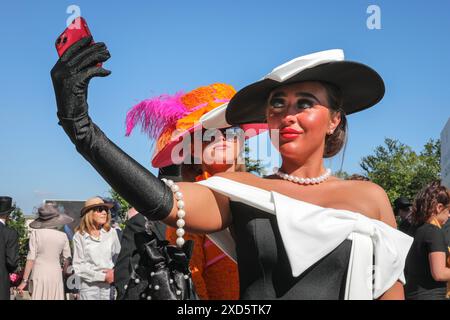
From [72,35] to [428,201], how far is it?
4.10m

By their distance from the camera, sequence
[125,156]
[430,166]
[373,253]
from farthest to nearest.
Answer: [430,166], [373,253], [125,156]

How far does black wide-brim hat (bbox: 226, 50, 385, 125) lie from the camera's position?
2191 millimetres

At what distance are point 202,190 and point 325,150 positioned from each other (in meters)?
0.65

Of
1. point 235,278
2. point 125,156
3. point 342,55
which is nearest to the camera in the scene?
point 125,156

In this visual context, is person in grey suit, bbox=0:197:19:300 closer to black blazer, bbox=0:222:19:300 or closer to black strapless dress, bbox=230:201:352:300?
black blazer, bbox=0:222:19:300

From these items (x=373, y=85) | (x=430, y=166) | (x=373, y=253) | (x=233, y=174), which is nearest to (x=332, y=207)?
(x=373, y=253)

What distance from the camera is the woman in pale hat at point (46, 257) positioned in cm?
731

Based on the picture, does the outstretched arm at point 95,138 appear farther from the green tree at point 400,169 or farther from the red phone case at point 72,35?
the green tree at point 400,169

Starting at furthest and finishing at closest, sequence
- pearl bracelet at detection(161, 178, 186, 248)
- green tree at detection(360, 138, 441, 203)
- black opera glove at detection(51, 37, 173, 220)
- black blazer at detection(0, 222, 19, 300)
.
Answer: green tree at detection(360, 138, 441, 203), black blazer at detection(0, 222, 19, 300), pearl bracelet at detection(161, 178, 186, 248), black opera glove at detection(51, 37, 173, 220)

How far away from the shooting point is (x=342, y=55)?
7.52 feet

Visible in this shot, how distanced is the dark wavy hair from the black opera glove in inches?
150

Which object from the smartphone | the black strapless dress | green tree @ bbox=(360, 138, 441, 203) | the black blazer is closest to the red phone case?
the smartphone
